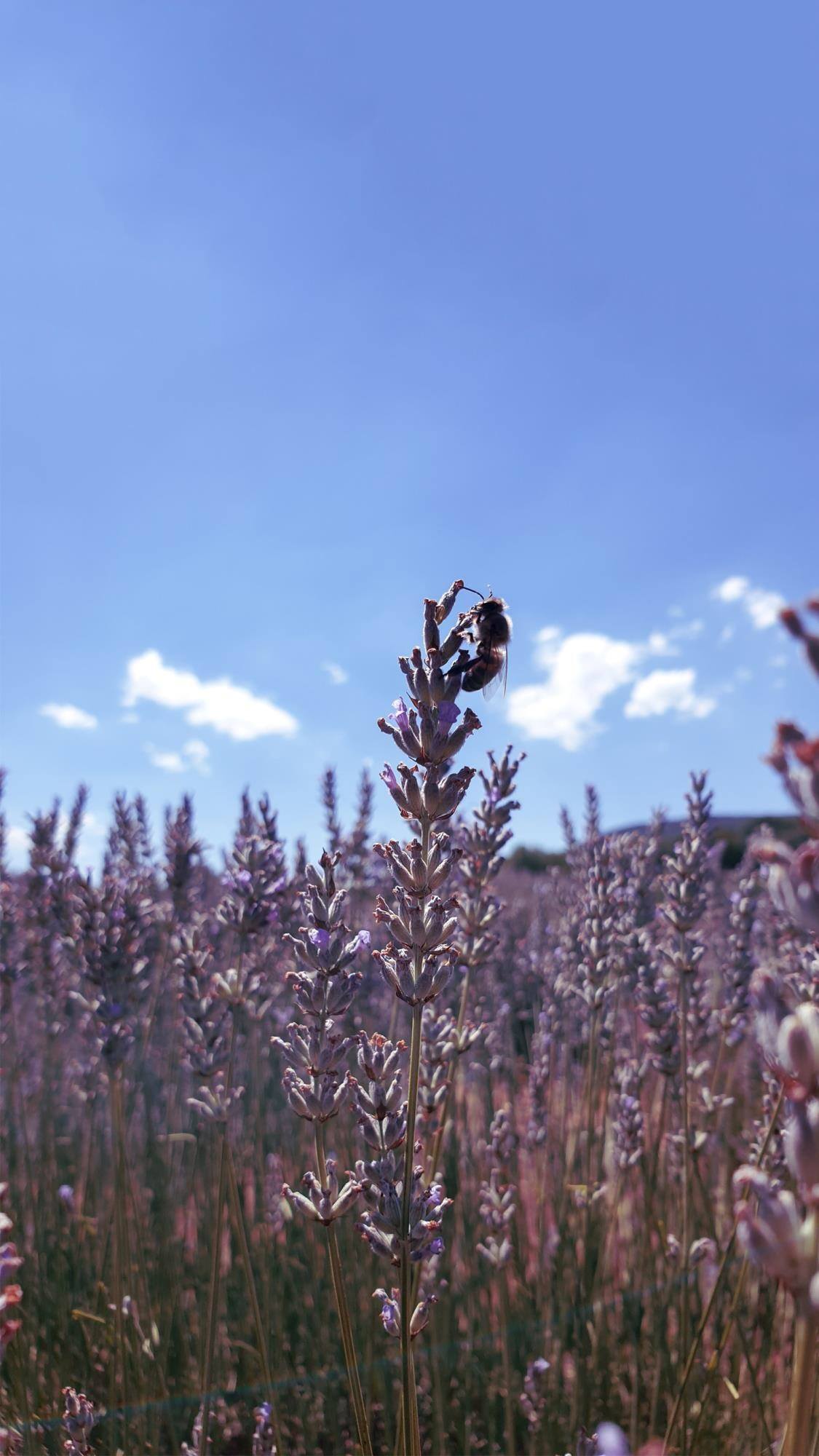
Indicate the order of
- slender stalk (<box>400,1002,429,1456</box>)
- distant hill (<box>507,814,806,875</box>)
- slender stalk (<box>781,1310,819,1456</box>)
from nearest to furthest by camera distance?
1. slender stalk (<box>781,1310,819,1456</box>)
2. slender stalk (<box>400,1002,429,1456</box>)
3. distant hill (<box>507,814,806,875</box>)

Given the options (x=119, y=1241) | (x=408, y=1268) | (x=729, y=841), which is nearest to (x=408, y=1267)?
(x=408, y=1268)

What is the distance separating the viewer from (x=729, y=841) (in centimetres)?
1914

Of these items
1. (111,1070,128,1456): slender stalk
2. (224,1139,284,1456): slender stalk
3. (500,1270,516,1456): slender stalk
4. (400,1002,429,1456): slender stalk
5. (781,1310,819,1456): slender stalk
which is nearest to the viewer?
(781,1310,819,1456): slender stalk

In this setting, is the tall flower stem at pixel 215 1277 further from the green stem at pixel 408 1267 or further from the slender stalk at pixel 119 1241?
the green stem at pixel 408 1267

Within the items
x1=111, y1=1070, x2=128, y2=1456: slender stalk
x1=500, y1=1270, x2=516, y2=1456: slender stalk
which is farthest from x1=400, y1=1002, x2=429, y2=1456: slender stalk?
x1=500, y1=1270, x2=516, y2=1456: slender stalk

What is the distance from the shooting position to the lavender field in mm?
1340

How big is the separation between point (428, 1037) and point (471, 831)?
52 cm

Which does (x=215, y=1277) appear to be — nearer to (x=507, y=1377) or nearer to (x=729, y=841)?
(x=507, y=1377)

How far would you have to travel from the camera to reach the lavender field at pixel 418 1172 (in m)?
1.34

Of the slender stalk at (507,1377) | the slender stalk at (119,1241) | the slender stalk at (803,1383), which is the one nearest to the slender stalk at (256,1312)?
the slender stalk at (119,1241)

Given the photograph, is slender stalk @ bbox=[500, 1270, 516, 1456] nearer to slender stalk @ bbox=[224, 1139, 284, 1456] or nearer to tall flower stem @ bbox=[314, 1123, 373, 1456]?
slender stalk @ bbox=[224, 1139, 284, 1456]

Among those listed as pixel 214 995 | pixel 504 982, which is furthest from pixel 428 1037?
pixel 504 982

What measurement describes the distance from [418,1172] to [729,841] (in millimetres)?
18935

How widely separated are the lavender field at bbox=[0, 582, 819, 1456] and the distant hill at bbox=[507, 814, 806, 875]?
10.6 metres
